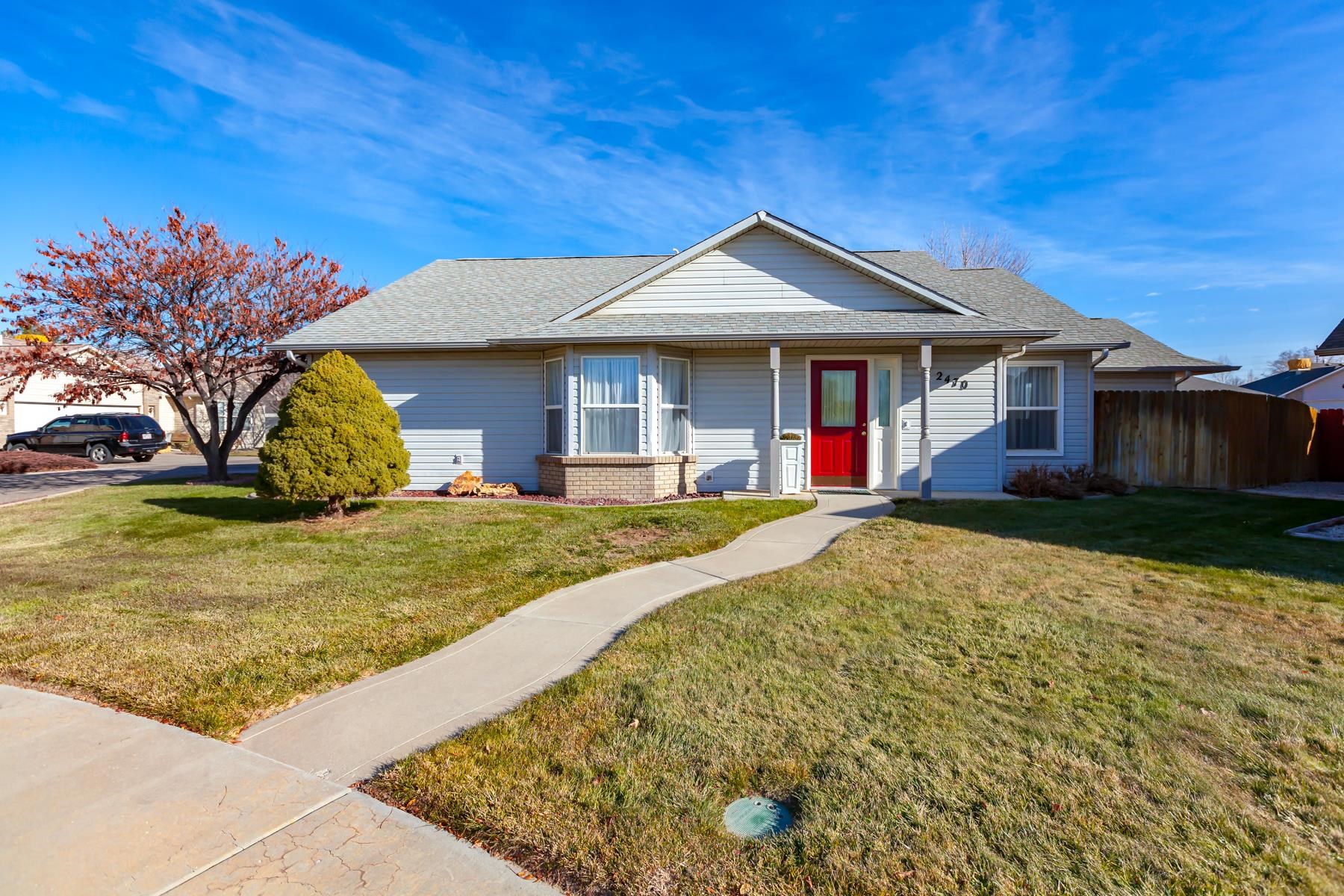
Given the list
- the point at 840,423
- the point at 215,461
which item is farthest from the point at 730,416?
the point at 215,461

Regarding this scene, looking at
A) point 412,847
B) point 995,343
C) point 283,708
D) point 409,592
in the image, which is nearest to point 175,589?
point 409,592

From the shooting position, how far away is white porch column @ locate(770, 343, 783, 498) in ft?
37.3

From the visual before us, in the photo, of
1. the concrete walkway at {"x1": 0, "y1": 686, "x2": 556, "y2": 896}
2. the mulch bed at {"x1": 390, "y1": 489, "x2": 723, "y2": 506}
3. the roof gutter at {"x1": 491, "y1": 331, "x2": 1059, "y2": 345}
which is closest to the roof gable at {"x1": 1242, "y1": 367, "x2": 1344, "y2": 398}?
the roof gutter at {"x1": 491, "y1": 331, "x2": 1059, "y2": 345}

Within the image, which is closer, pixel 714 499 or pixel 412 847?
pixel 412 847

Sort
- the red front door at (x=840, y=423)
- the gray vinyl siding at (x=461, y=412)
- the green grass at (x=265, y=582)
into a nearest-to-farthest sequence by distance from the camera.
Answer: the green grass at (x=265, y=582)
the red front door at (x=840, y=423)
the gray vinyl siding at (x=461, y=412)

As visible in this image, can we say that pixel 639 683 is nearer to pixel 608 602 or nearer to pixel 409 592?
pixel 608 602

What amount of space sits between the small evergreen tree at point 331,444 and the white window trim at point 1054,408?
37.3ft

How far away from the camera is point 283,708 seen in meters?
3.76

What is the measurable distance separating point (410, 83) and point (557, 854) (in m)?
14.9

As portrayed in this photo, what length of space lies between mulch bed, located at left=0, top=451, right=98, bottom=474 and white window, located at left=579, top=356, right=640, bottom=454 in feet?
60.2

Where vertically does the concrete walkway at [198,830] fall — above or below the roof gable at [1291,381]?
below

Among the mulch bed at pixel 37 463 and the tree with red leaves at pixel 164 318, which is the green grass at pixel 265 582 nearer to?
the tree with red leaves at pixel 164 318

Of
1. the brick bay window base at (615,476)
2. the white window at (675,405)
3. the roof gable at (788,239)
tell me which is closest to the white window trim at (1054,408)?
the roof gable at (788,239)

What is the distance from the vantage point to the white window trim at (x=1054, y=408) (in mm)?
12891
